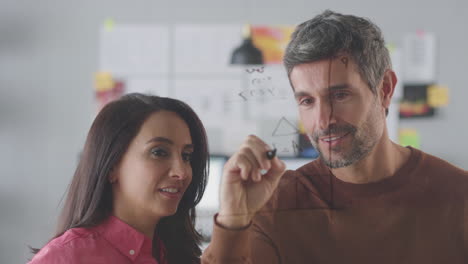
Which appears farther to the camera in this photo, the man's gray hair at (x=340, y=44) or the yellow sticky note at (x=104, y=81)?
the yellow sticky note at (x=104, y=81)

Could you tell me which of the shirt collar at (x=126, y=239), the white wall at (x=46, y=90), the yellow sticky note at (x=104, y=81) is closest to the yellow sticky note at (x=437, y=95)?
the shirt collar at (x=126, y=239)

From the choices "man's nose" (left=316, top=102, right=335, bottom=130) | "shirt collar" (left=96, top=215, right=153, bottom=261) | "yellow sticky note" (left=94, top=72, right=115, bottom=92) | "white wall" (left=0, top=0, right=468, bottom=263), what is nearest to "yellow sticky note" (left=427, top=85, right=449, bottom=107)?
"man's nose" (left=316, top=102, right=335, bottom=130)

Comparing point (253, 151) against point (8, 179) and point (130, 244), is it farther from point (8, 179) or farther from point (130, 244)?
point (8, 179)

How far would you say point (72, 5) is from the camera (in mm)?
1287

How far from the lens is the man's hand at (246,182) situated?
39cm

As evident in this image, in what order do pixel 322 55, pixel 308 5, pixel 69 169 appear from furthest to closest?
pixel 69 169
pixel 308 5
pixel 322 55

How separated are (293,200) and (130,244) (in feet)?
0.51

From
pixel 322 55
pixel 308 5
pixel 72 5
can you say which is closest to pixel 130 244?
pixel 322 55

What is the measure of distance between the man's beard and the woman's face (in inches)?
4.5

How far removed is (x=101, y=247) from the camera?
1.51 ft

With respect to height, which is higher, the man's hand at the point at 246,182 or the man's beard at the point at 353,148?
the man's beard at the point at 353,148

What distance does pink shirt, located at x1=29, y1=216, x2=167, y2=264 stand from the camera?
1.46 feet

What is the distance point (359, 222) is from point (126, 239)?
21cm

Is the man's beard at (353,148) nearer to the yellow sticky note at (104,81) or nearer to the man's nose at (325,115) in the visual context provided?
the man's nose at (325,115)
